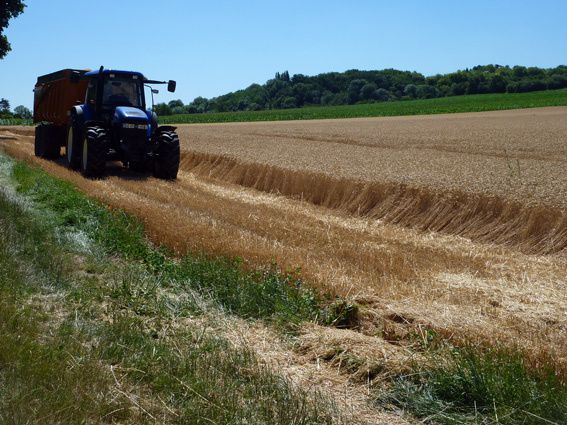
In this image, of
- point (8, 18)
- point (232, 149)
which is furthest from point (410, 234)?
point (8, 18)

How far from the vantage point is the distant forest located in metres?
84.8

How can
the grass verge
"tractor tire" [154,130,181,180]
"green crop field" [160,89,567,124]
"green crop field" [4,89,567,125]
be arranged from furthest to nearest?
1. "green crop field" [160,89,567,124]
2. "green crop field" [4,89,567,125]
3. "tractor tire" [154,130,181,180]
4. the grass verge

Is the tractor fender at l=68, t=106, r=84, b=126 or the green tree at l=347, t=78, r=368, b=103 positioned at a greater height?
the green tree at l=347, t=78, r=368, b=103

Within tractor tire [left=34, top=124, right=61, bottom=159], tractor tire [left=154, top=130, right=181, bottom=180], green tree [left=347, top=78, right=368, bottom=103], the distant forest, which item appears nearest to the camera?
tractor tire [left=154, top=130, right=181, bottom=180]

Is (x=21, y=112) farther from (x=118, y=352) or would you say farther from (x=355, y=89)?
(x=118, y=352)

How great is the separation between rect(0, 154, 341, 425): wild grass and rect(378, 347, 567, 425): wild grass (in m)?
0.59

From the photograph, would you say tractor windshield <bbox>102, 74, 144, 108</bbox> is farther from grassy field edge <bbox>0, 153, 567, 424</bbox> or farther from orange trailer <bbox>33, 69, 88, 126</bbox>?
grassy field edge <bbox>0, 153, 567, 424</bbox>

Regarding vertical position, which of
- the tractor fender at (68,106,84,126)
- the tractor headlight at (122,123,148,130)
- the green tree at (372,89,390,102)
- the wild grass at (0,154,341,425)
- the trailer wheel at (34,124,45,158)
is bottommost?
the wild grass at (0,154,341,425)

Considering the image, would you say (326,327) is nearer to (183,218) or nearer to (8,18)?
(183,218)

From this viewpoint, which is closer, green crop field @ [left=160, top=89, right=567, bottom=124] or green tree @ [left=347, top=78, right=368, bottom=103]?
green crop field @ [left=160, top=89, right=567, bottom=124]

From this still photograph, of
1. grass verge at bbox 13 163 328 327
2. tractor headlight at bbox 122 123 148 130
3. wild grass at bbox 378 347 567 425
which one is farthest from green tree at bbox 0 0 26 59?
wild grass at bbox 378 347 567 425

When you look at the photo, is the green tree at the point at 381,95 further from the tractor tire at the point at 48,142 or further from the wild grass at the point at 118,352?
the wild grass at the point at 118,352

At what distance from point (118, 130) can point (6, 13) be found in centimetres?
2051

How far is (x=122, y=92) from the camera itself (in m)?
18.7
